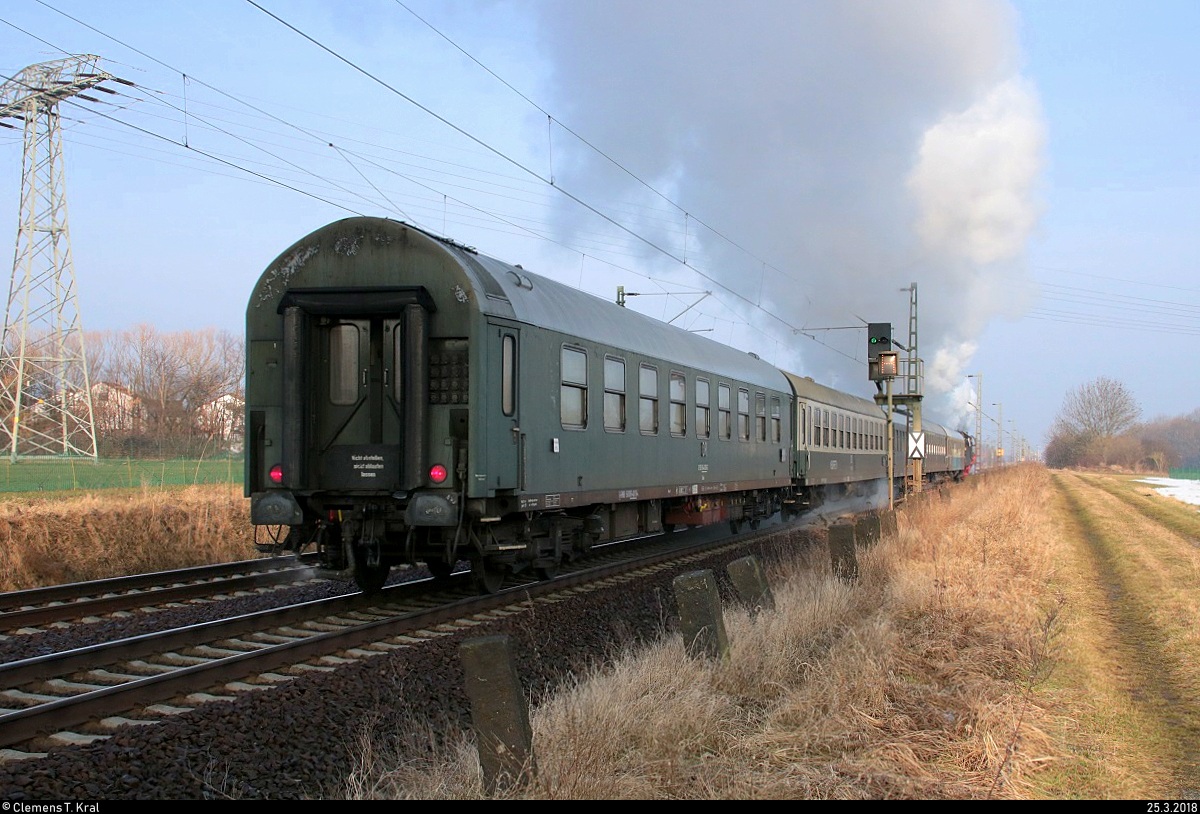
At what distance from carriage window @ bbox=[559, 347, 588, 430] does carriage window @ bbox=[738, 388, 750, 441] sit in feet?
Answer: 23.5

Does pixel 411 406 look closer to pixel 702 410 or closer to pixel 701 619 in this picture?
pixel 701 619

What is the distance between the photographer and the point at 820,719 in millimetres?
5598

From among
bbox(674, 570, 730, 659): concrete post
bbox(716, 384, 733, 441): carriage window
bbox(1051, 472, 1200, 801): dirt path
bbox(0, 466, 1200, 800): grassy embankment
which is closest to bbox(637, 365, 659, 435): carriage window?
bbox(0, 466, 1200, 800): grassy embankment

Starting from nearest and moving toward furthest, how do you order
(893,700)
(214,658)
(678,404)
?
(893,700), (214,658), (678,404)

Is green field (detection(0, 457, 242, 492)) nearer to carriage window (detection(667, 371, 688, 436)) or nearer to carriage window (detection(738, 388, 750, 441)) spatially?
carriage window (detection(667, 371, 688, 436))

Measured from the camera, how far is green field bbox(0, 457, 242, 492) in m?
20.4

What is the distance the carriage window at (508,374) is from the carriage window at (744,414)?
912 cm

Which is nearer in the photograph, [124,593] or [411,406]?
[411,406]

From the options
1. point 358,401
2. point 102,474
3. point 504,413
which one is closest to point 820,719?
point 504,413

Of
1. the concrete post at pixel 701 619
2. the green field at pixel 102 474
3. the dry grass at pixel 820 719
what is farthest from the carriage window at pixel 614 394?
the green field at pixel 102 474

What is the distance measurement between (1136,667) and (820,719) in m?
4.27

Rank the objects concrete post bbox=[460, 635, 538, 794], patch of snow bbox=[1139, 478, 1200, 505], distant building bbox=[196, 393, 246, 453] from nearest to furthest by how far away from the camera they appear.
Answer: concrete post bbox=[460, 635, 538, 794] < distant building bbox=[196, 393, 246, 453] < patch of snow bbox=[1139, 478, 1200, 505]

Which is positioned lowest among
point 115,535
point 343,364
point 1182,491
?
point 1182,491

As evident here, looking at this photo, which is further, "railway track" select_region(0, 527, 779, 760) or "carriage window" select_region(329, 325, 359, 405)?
"carriage window" select_region(329, 325, 359, 405)
